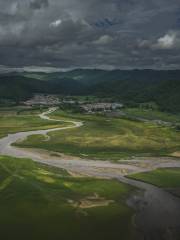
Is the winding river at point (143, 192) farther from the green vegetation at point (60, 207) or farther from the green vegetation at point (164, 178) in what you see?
the green vegetation at point (60, 207)

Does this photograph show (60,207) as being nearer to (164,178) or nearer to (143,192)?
(143,192)

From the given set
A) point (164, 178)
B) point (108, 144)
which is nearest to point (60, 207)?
point (164, 178)

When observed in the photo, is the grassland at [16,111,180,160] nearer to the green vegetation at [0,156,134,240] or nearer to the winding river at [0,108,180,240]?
the winding river at [0,108,180,240]

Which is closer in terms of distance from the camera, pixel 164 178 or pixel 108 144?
pixel 164 178

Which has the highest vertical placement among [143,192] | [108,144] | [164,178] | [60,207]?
[60,207]

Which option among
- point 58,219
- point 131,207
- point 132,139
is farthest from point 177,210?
point 132,139

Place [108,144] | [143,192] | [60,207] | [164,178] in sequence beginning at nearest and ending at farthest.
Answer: [60,207], [143,192], [164,178], [108,144]

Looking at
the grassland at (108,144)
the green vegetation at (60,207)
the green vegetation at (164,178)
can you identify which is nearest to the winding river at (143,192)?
the green vegetation at (164,178)
